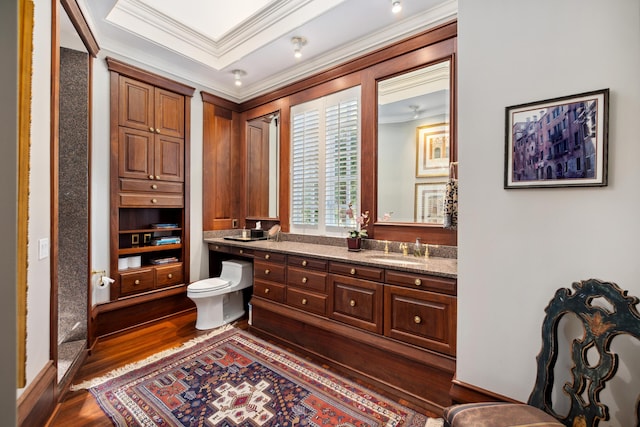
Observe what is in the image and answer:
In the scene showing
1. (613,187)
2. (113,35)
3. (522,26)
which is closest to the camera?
(613,187)

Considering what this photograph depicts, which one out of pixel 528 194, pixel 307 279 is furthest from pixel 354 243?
pixel 528 194

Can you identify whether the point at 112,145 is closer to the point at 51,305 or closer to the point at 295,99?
the point at 51,305

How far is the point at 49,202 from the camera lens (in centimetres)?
174

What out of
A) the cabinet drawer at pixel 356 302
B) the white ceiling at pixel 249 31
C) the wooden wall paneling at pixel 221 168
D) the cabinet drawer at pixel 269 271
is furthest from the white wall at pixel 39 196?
the wooden wall paneling at pixel 221 168

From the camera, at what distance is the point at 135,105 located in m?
3.05

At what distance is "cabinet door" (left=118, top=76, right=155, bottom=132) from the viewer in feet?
9.67

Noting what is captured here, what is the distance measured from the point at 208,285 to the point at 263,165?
1.70 m

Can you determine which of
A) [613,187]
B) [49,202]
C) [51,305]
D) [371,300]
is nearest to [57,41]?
[49,202]

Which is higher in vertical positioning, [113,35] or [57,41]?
[113,35]

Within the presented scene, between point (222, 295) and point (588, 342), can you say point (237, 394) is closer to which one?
point (222, 295)

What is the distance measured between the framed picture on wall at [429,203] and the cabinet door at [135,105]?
3.00 metres

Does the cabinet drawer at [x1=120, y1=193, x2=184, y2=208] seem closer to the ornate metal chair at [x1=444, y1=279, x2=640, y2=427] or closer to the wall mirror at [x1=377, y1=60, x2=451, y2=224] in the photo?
the wall mirror at [x1=377, y1=60, x2=451, y2=224]

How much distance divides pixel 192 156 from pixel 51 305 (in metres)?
2.23

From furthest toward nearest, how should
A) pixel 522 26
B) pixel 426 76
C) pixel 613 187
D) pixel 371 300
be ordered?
1. pixel 426 76
2. pixel 371 300
3. pixel 522 26
4. pixel 613 187
